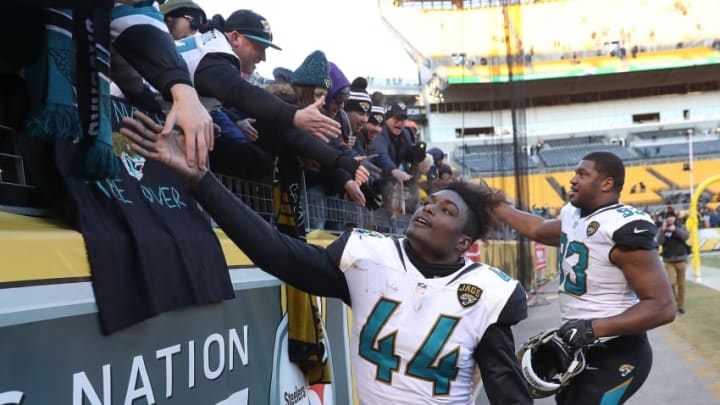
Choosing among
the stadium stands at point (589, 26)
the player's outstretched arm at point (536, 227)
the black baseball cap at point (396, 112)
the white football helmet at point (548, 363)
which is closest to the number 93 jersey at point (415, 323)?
the white football helmet at point (548, 363)

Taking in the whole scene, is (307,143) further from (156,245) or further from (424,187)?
(424,187)

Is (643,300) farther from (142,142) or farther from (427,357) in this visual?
(142,142)

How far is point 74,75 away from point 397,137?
5509 mm

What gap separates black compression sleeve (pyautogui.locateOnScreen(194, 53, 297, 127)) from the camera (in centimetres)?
267

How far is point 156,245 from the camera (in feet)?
7.88

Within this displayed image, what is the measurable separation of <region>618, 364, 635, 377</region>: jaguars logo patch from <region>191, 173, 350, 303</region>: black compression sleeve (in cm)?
164

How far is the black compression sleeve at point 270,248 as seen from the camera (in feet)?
6.78

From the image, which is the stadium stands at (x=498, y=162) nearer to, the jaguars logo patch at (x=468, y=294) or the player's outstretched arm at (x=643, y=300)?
the player's outstretched arm at (x=643, y=300)

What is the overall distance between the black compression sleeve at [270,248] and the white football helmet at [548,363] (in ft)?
4.09

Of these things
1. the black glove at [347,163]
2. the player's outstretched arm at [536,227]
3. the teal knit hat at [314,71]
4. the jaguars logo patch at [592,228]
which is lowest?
the player's outstretched arm at [536,227]

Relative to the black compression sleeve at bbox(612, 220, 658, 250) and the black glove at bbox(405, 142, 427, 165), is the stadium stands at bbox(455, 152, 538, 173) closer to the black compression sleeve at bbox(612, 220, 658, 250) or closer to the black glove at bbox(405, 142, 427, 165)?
the black glove at bbox(405, 142, 427, 165)

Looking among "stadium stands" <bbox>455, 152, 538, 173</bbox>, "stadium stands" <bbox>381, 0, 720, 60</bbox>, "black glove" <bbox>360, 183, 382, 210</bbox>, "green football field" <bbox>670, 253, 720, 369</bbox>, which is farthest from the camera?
"stadium stands" <bbox>381, 0, 720, 60</bbox>

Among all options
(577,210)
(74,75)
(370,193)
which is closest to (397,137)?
(370,193)

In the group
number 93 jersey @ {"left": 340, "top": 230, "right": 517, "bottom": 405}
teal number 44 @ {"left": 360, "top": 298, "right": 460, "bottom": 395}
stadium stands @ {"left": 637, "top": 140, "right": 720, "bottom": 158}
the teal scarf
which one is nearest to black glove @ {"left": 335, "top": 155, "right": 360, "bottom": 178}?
number 93 jersey @ {"left": 340, "top": 230, "right": 517, "bottom": 405}
